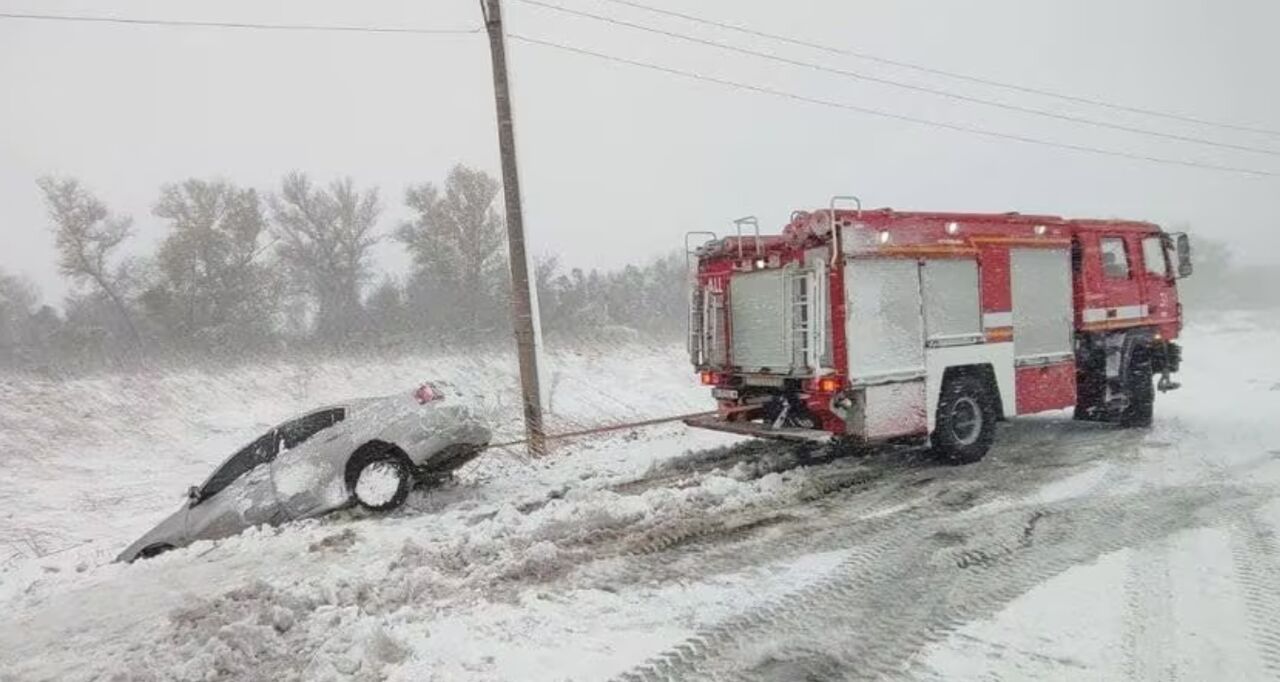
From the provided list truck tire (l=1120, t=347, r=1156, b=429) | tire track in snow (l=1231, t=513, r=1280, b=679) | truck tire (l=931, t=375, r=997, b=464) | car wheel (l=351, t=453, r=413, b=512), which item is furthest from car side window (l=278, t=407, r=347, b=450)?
truck tire (l=1120, t=347, r=1156, b=429)

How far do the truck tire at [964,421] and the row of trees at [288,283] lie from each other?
15084mm

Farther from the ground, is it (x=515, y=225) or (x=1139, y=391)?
(x=515, y=225)

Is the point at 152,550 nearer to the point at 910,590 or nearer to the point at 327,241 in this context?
the point at 910,590

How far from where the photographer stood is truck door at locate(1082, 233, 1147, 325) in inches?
399

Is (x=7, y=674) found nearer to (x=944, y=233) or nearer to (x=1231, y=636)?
(x=1231, y=636)

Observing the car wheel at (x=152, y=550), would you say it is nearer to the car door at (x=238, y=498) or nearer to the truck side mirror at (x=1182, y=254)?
the car door at (x=238, y=498)

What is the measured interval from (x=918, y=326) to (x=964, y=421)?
131 cm

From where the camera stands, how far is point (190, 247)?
23266 millimetres

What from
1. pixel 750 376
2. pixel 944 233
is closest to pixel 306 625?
pixel 750 376

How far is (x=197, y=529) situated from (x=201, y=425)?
8107mm

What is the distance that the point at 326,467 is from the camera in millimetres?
7566

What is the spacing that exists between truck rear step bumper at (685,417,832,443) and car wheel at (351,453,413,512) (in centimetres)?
348

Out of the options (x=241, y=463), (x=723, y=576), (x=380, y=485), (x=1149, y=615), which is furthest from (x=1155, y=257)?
(x=241, y=463)

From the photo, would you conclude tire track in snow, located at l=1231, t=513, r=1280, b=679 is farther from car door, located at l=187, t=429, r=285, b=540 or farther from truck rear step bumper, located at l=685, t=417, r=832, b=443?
car door, located at l=187, t=429, r=285, b=540
